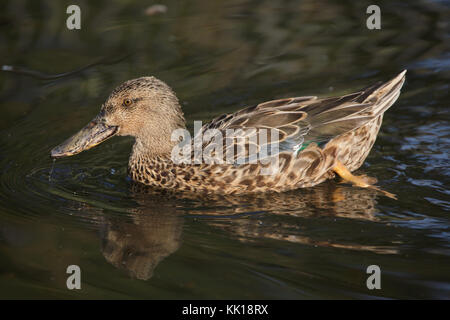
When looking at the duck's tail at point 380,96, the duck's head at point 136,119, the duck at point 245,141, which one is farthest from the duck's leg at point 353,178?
the duck's head at point 136,119

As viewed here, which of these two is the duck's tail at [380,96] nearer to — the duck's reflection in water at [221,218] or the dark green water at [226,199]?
the dark green water at [226,199]

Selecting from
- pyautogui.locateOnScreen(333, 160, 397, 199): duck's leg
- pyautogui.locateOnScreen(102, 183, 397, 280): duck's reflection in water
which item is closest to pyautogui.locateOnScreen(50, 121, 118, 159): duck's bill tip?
pyautogui.locateOnScreen(102, 183, 397, 280): duck's reflection in water

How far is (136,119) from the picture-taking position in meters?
7.09

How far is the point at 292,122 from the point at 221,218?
52.6 inches

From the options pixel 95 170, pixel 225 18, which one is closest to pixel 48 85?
pixel 95 170

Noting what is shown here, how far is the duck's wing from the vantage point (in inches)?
266

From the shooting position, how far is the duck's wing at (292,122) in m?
6.75

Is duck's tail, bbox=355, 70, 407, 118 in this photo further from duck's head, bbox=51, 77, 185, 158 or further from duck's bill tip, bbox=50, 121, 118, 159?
duck's bill tip, bbox=50, 121, 118, 159

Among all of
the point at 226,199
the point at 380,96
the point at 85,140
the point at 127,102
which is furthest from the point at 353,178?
the point at 85,140

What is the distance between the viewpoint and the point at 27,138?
7980 mm

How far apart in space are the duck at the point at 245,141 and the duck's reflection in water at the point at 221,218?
172mm

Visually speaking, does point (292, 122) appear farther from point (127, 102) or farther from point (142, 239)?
point (142, 239)

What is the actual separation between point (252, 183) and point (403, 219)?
60.5 inches

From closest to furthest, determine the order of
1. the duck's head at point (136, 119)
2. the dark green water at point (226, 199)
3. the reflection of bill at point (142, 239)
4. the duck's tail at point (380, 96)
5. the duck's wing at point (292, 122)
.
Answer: the dark green water at point (226, 199)
the reflection of bill at point (142, 239)
the duck's wing at point (292, 122)
the duck's head at point (136, 119)
the duck's tail at point (380, 96)
